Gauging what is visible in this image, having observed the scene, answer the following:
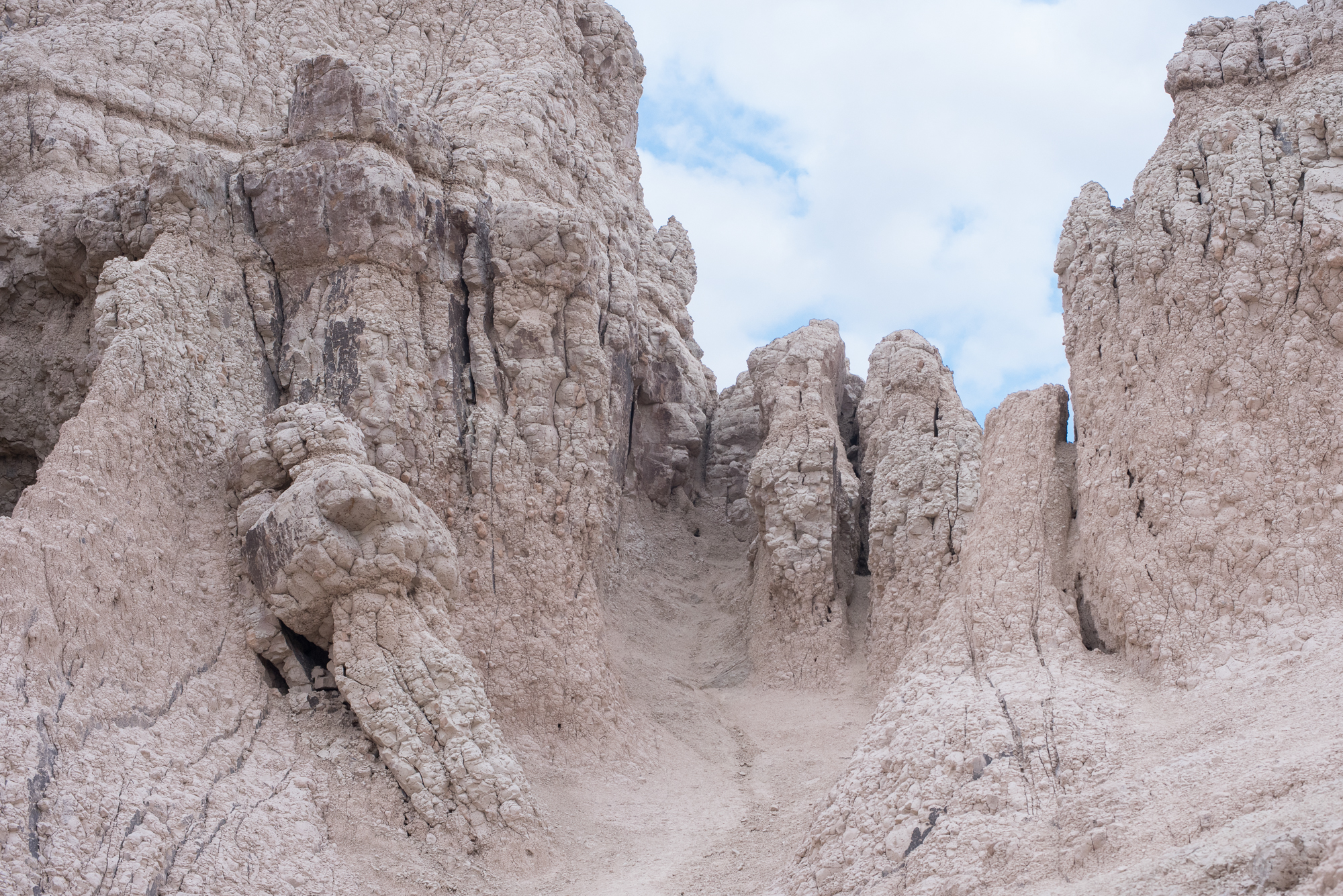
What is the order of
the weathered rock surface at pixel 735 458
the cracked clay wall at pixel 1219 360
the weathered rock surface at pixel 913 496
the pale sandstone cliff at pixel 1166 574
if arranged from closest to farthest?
1. the pale sandstone cliff at pixel 1166 574
2. the cracked clay wall at pixel 1219 360
3. the weathered rock surface at pixel 913 496
4. the weathered rock surface at pixel 735 458

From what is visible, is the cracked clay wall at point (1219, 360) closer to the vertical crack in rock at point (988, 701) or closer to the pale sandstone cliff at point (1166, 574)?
the pale sandstone cliff at point (1166, 574)

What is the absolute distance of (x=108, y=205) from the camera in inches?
573

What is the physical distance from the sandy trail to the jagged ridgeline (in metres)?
0.08

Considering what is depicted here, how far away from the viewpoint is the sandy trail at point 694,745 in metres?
11.1

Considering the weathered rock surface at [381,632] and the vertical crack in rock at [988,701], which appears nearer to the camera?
the vertical crack in rock at [988,701]

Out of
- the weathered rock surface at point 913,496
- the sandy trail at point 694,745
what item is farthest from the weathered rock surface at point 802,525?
the weathered rock surface at point 913,496

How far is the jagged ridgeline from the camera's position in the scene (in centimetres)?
880

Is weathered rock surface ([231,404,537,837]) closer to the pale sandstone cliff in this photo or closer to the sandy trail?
the sandy trail

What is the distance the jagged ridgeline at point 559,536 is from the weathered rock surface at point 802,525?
0.08 m

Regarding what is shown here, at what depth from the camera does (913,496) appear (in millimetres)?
16875

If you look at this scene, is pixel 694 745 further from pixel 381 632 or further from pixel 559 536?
pixel 381 632

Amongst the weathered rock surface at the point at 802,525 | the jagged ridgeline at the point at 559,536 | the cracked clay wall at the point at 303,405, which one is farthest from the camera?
the weathered rock surface at the point at 802,525

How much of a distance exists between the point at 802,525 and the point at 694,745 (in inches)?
160

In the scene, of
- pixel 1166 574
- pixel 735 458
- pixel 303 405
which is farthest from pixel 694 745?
pixel 735 458
